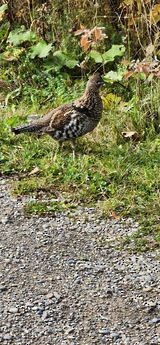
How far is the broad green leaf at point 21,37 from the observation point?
925 centimetres

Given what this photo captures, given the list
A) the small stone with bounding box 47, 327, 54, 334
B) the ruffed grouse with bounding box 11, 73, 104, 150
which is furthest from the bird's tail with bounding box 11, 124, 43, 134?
the small stone with bounding box 47, 327, 54, 334

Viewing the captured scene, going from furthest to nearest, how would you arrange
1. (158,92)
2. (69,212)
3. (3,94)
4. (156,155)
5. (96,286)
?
(3,94)
(158,92)
(156,155)
(69,212)
(96,286)

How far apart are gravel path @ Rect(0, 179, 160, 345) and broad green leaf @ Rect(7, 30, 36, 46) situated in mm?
2840

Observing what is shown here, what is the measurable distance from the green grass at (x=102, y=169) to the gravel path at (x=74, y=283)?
0.14 meters

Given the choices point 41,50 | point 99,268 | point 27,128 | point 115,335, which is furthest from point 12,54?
point 115,335

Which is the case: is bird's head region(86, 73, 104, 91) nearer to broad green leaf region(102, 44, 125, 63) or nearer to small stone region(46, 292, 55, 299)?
broad green leaf region(102, 44, 125, 63)

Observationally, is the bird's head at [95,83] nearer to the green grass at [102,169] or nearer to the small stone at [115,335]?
the green grass at [102,169]

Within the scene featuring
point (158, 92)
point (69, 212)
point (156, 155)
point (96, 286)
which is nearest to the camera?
point (96, 286)

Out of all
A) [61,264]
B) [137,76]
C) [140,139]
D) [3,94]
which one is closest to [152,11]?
[137,76]

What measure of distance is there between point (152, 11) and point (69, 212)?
2.26 metres

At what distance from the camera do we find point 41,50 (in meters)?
9.03

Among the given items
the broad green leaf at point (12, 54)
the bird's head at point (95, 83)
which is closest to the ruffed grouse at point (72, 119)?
the bird's head at point (95, 83)

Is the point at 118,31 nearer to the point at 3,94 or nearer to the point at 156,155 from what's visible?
the point at 3,94

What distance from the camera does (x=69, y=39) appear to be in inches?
356
